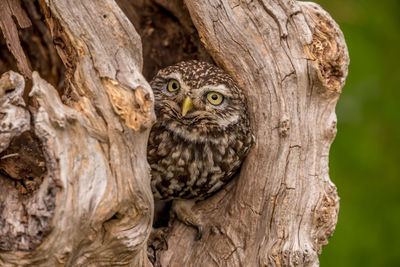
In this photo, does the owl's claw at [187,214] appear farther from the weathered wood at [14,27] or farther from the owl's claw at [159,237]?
the weathered wood at [14,27]

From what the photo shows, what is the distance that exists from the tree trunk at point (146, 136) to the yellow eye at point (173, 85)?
10.0 inches

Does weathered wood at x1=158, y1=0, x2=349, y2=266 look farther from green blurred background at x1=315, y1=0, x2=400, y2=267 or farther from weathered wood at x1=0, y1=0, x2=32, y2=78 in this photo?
green blurred background at x1=315, y1=0, x2=400, y2=267

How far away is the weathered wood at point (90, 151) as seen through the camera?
1.77m

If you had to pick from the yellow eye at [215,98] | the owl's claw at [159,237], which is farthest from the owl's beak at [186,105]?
the owl's claw at [159,237]

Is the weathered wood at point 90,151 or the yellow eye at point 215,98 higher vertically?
the yellow eye at point 215,98

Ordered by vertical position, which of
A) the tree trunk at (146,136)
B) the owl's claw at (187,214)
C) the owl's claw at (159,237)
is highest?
the tree trunk at (146,136)

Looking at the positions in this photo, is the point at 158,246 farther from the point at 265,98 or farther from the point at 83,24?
the point at 83,24

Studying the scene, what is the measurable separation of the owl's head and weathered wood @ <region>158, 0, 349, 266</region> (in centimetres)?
10

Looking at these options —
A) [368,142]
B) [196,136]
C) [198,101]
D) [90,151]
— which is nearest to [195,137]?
[196,136]

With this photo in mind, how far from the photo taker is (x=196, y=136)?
262cm

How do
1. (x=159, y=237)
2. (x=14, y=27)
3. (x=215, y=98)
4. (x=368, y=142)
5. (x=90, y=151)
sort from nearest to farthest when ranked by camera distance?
(x=90, y=151) → (x=14, y=27) → (x=215, y=98) → (x=159, y=237) → (x=368, y=142)

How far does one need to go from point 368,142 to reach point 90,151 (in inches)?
134

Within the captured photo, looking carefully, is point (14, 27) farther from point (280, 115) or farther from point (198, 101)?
point (280, 115)

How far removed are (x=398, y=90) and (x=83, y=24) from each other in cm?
380
